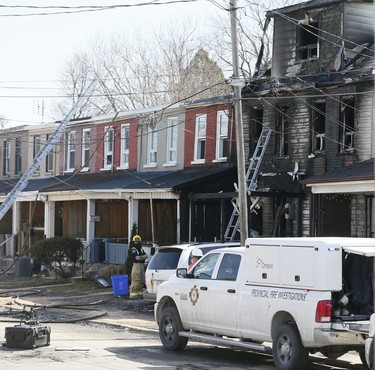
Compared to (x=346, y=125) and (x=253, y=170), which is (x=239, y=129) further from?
(x=253, y=170)

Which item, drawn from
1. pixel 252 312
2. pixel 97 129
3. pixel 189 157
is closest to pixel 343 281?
pixel 252 312

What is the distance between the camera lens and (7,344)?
672 inches

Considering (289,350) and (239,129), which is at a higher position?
(239,129)

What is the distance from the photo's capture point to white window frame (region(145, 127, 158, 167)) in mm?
37438

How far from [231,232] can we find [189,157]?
488cm

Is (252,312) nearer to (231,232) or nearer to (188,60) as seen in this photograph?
(231,232)

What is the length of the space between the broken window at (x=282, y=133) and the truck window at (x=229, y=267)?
49.0 ft

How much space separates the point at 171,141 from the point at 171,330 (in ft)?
65.3

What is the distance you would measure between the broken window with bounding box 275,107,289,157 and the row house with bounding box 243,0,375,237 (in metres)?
0.03

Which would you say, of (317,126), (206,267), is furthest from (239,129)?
(317,126)

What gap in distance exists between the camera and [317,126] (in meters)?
29.8

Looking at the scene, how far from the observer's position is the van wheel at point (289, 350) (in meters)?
14.1

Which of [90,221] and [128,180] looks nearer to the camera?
[128,180]

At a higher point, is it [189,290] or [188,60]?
[188,60]
